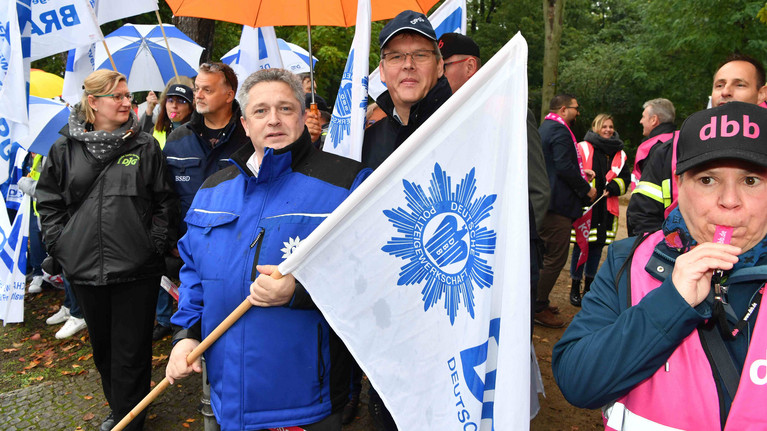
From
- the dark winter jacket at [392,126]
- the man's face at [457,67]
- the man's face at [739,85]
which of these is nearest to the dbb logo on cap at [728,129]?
the dark winter jacket at [392,126]

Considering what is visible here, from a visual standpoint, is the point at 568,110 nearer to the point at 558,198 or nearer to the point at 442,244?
the point at 558,198

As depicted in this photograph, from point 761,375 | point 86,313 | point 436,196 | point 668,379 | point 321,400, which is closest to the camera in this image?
point 761,375

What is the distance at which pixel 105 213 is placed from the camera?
10.8 feet

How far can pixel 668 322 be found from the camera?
134 cm

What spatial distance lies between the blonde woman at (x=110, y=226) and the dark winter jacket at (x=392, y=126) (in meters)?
1.46

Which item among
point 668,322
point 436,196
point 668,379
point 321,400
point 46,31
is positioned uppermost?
point 46,31

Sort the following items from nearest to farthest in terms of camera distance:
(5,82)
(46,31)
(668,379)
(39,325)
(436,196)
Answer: (668,379)
(436,196)
(5,82)
(46,31)
(39,325)

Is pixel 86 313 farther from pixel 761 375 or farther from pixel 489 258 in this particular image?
pixel 761 375

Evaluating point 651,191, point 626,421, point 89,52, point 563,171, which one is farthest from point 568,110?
point 89,52

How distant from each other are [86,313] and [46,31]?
97.4 inches

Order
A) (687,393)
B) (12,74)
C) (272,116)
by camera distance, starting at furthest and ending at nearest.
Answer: (12,74), (272,116), (687,393)

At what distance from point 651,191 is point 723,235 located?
5.73ft

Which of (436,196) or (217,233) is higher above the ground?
(436,196)

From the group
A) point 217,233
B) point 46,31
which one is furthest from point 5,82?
point 217,233
